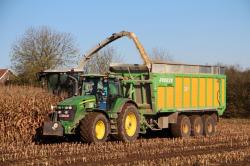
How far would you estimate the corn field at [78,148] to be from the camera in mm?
10656

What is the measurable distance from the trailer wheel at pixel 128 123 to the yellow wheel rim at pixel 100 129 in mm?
639

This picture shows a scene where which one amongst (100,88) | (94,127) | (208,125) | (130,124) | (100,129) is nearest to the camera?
(94,127)

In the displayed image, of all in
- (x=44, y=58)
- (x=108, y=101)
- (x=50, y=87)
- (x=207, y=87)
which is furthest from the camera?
(x=44, y=58)

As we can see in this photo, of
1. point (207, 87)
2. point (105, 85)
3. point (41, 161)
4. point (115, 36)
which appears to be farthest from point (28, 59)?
point (41, 161)

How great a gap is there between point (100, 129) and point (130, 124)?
1475 mm

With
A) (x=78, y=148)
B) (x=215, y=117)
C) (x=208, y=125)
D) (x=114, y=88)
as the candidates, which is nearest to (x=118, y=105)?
(x=114, y=88)

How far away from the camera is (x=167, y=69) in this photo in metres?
16.4

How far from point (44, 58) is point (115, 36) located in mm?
15220

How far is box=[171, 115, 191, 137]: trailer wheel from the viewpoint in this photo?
1675 cm

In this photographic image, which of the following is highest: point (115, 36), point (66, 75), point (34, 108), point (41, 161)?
point (115, 36)

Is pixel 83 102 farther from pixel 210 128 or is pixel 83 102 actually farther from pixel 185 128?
pixel 210 128

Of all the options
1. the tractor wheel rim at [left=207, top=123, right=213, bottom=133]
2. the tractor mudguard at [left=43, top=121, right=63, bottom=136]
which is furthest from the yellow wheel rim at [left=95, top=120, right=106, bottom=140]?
the tractor wheel rim at [left=207, top=123, right=213, bottom=133]

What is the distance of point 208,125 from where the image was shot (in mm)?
18297

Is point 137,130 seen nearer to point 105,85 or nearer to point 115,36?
point 105,85
